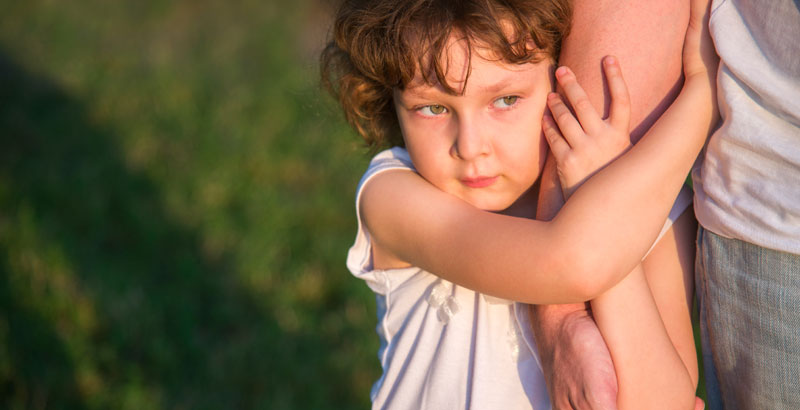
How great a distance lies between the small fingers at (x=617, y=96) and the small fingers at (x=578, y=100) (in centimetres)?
3

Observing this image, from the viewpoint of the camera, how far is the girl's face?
1.75 meters

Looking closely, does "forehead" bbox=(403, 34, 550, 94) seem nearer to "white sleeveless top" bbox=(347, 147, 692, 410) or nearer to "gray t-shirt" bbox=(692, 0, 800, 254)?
A: "white sleeveless top" bbox=(347, 147, 692, 410)

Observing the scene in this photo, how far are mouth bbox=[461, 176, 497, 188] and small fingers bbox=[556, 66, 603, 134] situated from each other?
26cm

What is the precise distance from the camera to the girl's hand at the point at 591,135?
1575mm

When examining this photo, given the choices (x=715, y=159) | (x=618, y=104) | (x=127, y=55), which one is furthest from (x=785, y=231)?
→ (x=127, y=55)

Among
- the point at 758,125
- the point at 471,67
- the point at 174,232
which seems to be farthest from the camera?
the point at 174,232

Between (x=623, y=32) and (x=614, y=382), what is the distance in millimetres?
679

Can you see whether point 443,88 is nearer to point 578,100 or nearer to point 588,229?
point 578,100

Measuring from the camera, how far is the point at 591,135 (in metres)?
1.59

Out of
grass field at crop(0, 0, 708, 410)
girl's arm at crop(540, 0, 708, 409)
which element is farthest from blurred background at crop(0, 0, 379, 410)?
girl's arm at crop(540, 0, 708, 409)

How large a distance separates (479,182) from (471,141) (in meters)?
0.11

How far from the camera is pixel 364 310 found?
416cm

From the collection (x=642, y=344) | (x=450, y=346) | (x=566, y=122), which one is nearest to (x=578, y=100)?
(x=566, y=122)

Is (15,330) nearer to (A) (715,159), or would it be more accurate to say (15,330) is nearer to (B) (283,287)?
(B) (283,287)
